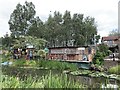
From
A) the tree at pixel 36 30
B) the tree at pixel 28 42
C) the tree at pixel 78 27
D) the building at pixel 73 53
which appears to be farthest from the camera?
the tree at pixel 78 27

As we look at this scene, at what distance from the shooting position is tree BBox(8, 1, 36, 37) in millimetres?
43375

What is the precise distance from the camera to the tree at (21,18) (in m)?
43.4

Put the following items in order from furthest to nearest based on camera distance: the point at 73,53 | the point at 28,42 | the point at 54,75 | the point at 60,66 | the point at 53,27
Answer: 1. the point at 53,27
2. the point at 28,42
3. the point at 73,53
4. the point at 60,66
5. the point at 54,75

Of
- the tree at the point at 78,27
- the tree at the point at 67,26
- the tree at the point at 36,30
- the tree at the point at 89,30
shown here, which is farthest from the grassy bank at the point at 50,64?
the tree at the point at 89,30

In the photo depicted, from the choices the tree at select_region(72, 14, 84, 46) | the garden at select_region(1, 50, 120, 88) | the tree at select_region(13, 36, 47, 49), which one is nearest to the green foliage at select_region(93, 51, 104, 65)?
the garden at select_region(1, 50, 120, 88)

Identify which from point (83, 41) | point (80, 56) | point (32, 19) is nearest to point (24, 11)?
point (32, 19)

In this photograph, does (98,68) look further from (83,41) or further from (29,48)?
(83,41)

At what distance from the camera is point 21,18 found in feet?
145

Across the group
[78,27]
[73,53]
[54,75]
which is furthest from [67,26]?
[54,75]

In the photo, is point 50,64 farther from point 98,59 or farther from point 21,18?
point 21,18

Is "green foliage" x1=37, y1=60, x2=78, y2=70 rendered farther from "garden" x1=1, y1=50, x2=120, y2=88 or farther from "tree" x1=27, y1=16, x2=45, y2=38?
"tree" x1=27, y1=16, x2=45, y2=38

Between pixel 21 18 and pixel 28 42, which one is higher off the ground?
pixel 21 18

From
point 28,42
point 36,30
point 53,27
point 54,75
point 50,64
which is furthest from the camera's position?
point 53,27

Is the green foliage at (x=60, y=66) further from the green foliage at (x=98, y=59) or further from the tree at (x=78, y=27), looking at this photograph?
the tree at (x=78, y=27)
